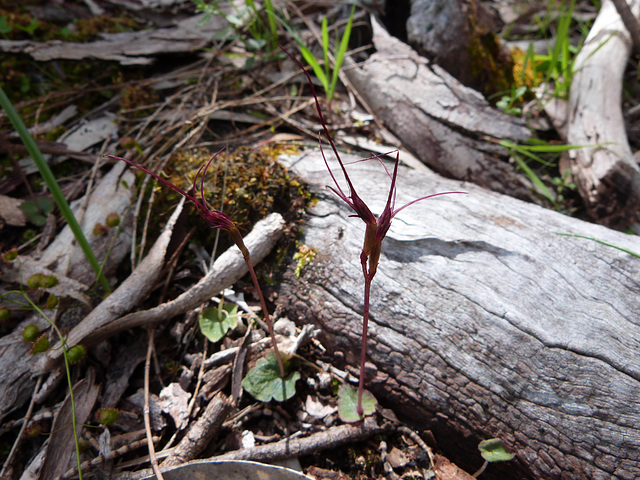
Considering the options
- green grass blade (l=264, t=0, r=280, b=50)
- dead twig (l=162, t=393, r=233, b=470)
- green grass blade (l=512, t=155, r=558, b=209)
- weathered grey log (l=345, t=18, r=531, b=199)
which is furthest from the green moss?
dead twig (l=162, t=393, r=233, b=470)

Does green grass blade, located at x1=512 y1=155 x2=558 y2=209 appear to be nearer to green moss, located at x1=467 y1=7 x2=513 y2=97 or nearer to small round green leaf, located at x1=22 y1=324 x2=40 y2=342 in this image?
green moss, located at x1=467 y1=7 x2=513 y2=97

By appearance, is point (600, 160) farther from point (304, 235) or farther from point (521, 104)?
point (304, 235)

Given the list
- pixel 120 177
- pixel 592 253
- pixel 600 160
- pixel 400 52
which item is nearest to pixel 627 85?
pixel 600 160

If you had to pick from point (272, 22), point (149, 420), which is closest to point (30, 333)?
point (149, 420)

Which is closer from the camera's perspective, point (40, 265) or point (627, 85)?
point (40, 265)

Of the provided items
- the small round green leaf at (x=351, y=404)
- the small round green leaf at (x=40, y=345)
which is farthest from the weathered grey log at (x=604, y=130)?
the small round green leaf at (x=40, y=345)
